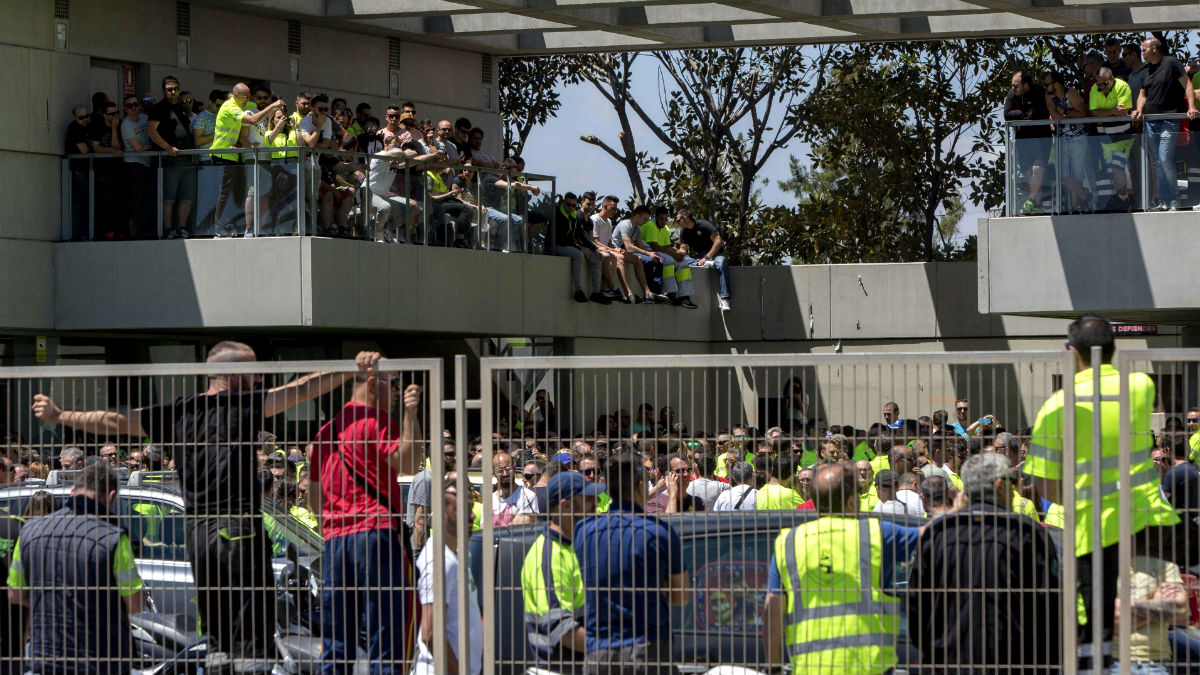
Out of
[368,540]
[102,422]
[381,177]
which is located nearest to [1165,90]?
[381,177]

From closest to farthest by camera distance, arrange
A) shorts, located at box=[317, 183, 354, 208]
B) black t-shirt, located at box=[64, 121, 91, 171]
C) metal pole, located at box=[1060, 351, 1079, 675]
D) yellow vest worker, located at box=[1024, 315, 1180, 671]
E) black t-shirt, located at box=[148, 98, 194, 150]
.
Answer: metal pole, located at box=[1060, 351, 1079, 675], yellow vest worker, located at box=[1024, 315, 1180, 671], shorts, located at box=[317, 183, 354, 208], black t-shirt, located at box=[148, 98, 194, 150], black t-shirt, located at box=[64, 121, 91, 171]

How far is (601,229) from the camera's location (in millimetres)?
26188

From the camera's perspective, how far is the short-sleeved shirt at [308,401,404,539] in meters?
7.56

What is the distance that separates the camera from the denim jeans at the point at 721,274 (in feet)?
95.5

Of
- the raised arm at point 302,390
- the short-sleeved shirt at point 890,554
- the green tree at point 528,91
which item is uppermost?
the green tree at point 528,91

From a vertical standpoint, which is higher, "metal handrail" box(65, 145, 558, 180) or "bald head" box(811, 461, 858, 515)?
"metal handrail" box(65, 145, 558, 180)

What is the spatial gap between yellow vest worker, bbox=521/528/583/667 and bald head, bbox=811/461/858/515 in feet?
3.68

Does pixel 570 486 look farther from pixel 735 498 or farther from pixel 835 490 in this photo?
pixel 835 490

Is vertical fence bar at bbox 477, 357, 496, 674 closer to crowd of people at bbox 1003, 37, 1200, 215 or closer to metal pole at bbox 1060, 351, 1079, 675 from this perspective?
metal pole at bbox 1060, 351, 1079, 675

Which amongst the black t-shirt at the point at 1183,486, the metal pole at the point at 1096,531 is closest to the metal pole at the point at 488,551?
the metal pole at the point at 1096,531

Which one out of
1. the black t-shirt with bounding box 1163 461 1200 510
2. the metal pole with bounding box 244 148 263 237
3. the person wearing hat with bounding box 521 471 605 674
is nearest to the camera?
the black t-shirt with bounding box 1163 461 1200 510

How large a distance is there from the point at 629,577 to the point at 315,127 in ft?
46.2

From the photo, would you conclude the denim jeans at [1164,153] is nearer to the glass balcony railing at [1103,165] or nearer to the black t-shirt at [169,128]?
the glass balcony railing at [1103,165]

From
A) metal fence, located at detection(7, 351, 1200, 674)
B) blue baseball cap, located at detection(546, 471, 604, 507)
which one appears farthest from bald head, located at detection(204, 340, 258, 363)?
blue baseball cap, located at detection(546, 471, 604, 507)
